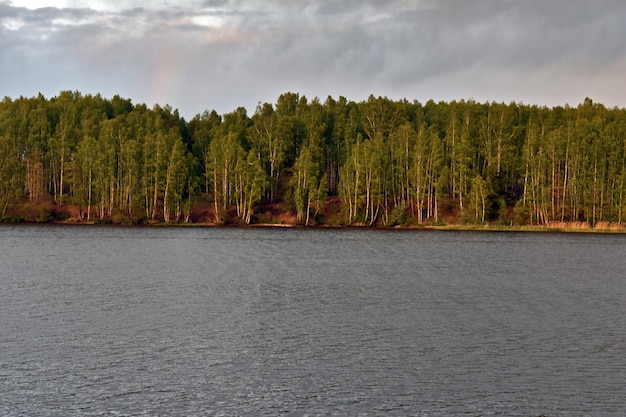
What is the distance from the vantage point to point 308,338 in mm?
31438

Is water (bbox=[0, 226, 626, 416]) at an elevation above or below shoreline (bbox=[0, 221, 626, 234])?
below

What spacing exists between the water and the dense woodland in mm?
63889

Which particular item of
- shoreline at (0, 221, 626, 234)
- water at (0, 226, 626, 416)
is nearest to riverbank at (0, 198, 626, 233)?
shoreline at (0, 221, 626, 234)

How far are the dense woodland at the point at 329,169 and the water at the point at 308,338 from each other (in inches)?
2515

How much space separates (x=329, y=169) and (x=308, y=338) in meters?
127

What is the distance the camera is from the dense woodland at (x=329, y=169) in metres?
125

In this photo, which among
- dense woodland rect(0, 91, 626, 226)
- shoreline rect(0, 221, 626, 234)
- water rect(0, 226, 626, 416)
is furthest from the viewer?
dense woodland rect(0, 91, 626, 226)

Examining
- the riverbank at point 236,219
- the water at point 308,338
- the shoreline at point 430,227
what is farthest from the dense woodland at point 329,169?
the water at point 308,338

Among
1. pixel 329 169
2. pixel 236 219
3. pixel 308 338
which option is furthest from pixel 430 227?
pixel 308 338

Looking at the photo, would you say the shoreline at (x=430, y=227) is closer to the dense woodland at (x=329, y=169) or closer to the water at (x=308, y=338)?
the dense woodland at (x=329, y=169)

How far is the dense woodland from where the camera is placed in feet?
409

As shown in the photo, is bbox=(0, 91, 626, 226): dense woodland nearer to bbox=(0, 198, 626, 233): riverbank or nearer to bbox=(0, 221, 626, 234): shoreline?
bbox=(0, 198, 626, 233): riverbank

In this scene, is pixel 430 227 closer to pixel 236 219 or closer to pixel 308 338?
pixel 236 219

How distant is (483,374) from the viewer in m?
26.1
